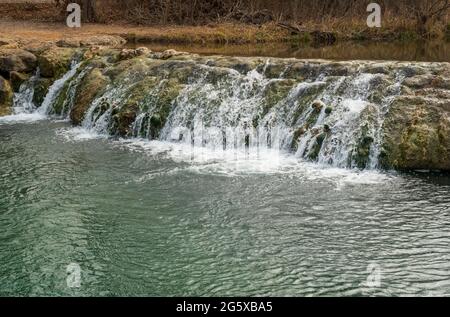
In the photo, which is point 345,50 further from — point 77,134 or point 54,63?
point 77,134

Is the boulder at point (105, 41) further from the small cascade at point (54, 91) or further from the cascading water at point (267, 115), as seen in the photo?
the cascading water at point (267, 115)

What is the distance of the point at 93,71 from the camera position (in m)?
16.7

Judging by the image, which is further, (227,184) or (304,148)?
(304,148)

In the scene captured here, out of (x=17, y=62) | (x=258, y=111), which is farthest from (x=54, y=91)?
(x=258, y=111)

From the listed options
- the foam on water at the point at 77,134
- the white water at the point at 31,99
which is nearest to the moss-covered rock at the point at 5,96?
the white water at the point at 31,99

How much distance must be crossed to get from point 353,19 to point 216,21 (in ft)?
23.4

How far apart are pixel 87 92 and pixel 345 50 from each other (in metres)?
12.0

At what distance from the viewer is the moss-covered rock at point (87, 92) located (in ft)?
50.8

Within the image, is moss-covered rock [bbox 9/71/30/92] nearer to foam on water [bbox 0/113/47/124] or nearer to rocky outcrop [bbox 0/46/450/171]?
rocky outcrop [bbox 0/46/450/171]

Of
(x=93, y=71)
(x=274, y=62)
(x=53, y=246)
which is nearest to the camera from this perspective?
(x=53, y=246)

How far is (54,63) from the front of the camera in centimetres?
1791

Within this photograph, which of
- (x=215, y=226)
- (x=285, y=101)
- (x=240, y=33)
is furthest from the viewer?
(x=240, y=33)
